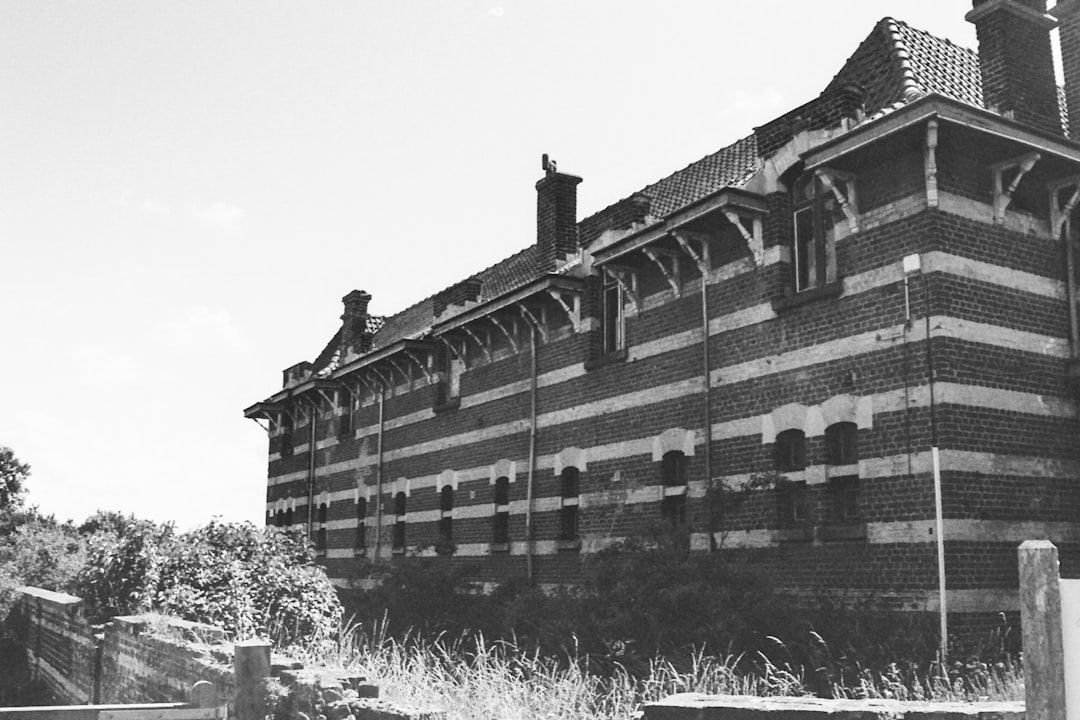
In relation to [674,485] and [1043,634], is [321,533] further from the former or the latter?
[1043,634]

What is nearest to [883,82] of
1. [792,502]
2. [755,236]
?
[755,236]

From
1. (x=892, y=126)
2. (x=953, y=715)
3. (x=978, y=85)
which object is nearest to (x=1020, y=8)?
(x=978, y=85)

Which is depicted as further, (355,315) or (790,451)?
(355,315)

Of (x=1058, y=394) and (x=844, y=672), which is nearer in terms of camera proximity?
(x=844, y=672)

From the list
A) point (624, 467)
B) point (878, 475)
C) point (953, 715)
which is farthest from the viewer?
point (624, 467)

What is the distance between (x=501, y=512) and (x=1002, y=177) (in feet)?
40.1

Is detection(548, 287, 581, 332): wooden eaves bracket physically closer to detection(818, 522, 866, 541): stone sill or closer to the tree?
detection(818, 522, 866, 541): stone sill

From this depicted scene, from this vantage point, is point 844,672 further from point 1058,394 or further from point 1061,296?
point 1061,296

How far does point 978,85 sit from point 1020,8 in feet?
3.94

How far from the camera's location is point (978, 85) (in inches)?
Result: 619

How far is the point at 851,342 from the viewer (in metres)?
13.8

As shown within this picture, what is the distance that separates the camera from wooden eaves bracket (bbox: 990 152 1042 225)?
13480 millimetres

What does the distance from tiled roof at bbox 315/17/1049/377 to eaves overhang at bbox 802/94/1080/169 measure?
39 cm

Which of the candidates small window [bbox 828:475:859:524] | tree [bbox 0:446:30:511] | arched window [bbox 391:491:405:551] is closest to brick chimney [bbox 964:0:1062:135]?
small window [bbox 828:475:859:524]
